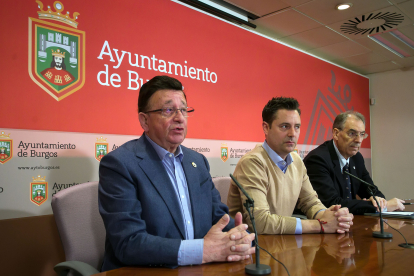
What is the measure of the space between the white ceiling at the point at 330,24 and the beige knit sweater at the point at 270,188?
2304 millimetres

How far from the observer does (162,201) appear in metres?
1.41

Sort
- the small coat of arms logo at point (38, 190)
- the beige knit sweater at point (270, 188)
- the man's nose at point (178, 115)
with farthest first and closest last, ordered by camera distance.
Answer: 1. the small coat of arms logo at point (38, 190)
2. the beige knit sweater at point (270, 188)
3. the man's nose at point (178, 115)

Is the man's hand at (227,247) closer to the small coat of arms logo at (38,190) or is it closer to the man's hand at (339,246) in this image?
the man's hand at (339,246)

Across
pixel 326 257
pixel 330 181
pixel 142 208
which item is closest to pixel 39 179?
pixel 142 208

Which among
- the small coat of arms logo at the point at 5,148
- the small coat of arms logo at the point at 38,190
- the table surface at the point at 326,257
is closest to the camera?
the table surface at the point at 326,257

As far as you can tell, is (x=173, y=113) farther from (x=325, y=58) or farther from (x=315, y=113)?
(x=325, y=58)

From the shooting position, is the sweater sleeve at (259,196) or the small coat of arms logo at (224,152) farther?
the small coat of arms logo at (224,152)

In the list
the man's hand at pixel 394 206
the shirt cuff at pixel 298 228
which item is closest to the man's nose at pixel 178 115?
the shirt cuff at pixel 298 228

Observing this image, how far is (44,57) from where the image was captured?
2.40 meters

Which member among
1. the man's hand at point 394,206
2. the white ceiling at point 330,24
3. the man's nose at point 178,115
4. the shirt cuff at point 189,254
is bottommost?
the man's hand at point 394,206

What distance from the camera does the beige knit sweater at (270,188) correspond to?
1.94m

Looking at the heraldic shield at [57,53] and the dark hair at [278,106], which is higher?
the heraldic shield at [57,53]

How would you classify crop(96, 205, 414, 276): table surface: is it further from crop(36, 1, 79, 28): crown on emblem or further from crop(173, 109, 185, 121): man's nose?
crop(36, 1, 79, 28): crown on emblem

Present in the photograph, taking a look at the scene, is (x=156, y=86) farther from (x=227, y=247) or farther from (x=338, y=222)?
(x=338, y=222)
